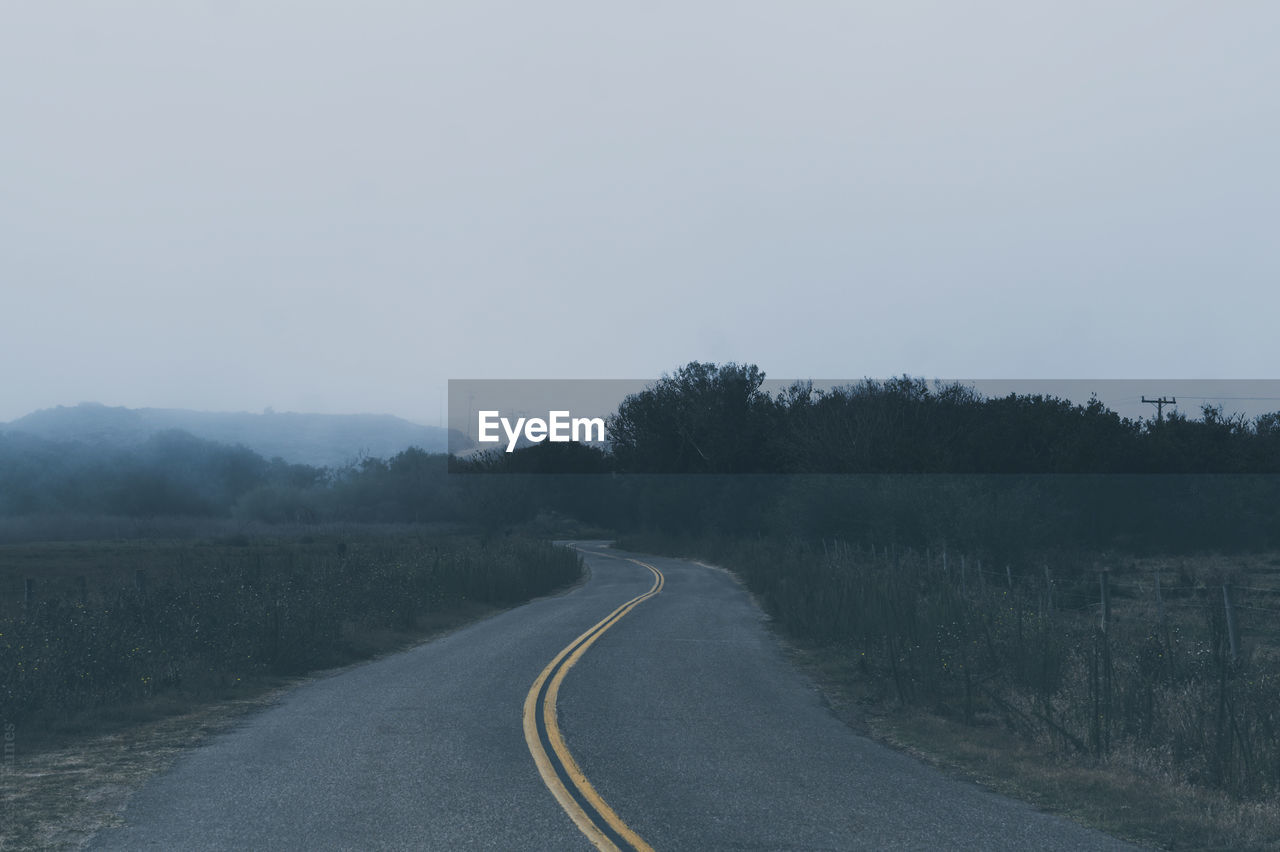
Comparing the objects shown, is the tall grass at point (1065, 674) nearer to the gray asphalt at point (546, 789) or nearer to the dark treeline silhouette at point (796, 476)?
the gray asphalt at point (546, 789)

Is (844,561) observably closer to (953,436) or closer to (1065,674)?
(1065,674)

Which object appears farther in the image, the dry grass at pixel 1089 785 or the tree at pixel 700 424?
the tree at pixel 700 424

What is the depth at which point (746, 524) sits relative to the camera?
229 ft

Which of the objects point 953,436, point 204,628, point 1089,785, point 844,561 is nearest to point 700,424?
point 953,436

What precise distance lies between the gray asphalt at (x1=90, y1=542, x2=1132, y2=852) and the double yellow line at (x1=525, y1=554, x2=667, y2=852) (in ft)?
0.41

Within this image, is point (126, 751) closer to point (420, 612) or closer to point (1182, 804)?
point (1182, 804)

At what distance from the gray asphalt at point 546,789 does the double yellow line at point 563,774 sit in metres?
0.12

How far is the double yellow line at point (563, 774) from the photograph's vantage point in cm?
707

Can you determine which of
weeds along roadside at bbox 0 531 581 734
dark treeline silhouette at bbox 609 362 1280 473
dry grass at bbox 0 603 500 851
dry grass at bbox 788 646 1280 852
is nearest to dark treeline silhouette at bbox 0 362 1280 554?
dark treeline silhouette at bbox 609 362 1280 473

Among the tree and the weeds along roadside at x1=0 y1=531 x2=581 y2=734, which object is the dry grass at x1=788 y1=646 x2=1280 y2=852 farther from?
the tree

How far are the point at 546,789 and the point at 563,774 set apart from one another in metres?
0.54

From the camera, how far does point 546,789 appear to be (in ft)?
27.5

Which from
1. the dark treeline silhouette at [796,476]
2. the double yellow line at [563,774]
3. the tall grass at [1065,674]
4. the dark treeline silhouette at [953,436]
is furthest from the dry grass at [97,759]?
the dark treeline silhouette at [953,436]

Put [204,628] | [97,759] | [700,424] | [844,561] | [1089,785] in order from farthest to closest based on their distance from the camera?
[700,424] < [844,561] < [204,628] < [97,759] < [1089,785]
